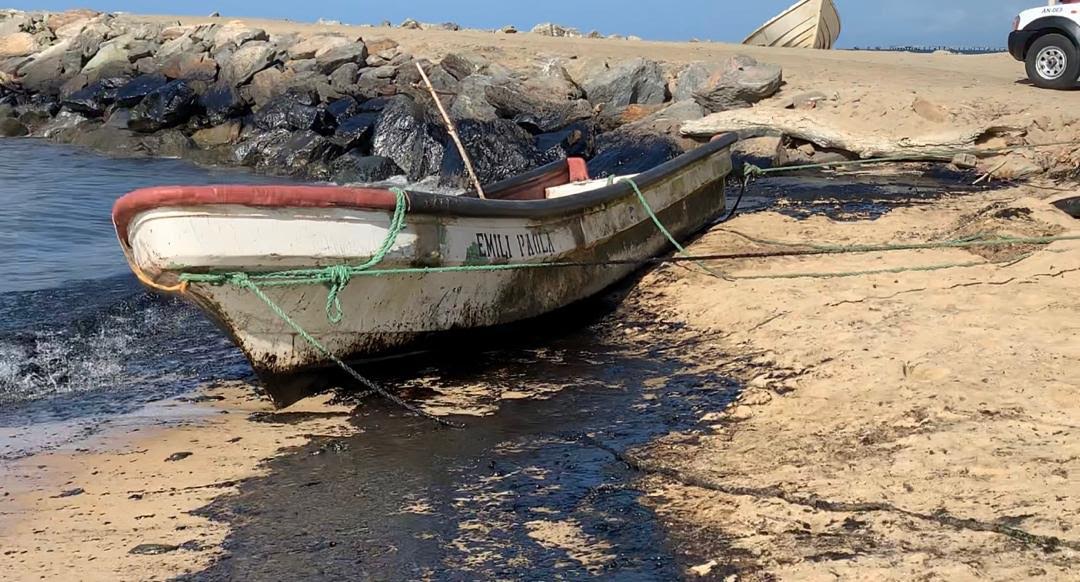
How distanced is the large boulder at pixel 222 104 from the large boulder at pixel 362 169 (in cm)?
418

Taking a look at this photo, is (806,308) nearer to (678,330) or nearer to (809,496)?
(678,330)

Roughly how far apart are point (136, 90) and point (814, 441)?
1939cm

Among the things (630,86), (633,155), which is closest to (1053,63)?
(630,86)

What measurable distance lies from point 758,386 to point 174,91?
57.2 ft

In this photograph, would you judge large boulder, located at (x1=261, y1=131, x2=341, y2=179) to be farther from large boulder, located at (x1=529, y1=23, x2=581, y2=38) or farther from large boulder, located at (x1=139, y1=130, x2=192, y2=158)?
large boulder, located at (x1=529, y1=23, x2=581, y2=38)

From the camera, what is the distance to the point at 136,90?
831 inches

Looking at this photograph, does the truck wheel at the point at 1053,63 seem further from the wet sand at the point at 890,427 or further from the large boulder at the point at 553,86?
the wet sand at the point at 890,427

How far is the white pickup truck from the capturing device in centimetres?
1472

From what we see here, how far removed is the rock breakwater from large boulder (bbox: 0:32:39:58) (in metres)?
2.66

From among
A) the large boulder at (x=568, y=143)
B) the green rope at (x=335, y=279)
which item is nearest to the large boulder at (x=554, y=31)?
the large boulder at (x=568, y=143)

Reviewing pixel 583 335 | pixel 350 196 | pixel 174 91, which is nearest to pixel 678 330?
pixel 583 335

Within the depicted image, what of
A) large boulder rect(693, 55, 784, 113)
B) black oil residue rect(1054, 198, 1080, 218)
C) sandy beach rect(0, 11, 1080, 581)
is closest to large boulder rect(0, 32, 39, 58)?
large boulder rect(693, 55, 784, 113)

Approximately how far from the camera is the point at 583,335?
7121mm

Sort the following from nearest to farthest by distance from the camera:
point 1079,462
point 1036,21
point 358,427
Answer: point 1079,462
point 358,427
point 1036,21
